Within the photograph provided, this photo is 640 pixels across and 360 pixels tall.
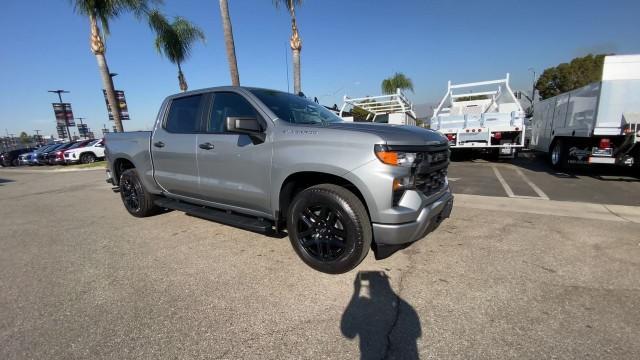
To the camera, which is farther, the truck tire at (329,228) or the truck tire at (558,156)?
the truck tire at (558,156)

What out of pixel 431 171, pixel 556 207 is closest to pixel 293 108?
pixel 431 171

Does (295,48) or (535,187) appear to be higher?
(295,48)

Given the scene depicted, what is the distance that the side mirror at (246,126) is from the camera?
9.51ft

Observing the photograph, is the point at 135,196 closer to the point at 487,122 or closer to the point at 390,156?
the point at 390,156

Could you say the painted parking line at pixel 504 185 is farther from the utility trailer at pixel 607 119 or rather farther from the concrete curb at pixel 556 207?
the utility trailer at pixel 607 119

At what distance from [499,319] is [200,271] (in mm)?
2749

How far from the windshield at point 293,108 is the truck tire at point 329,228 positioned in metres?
0.97

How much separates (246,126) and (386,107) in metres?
14.2

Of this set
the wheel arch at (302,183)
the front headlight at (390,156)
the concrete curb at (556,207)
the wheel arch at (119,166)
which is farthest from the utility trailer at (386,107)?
the front headlight at (390,156)

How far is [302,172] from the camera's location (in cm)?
299

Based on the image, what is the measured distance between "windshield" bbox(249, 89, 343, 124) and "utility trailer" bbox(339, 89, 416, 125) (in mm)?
10574

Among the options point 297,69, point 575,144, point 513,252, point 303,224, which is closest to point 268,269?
point 303,224

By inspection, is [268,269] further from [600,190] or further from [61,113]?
[61,113]

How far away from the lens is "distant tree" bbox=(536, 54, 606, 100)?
3278 centimetres
